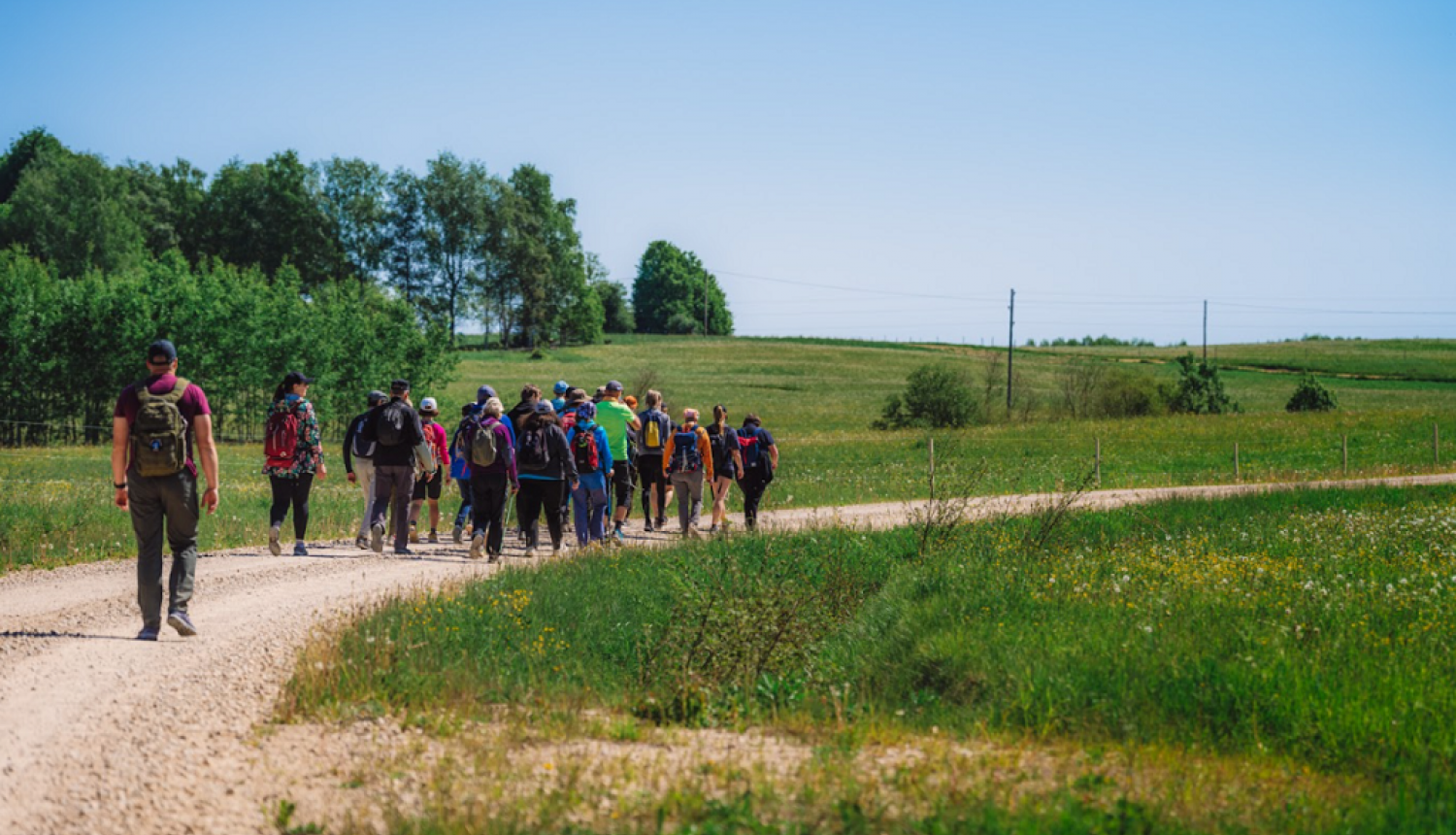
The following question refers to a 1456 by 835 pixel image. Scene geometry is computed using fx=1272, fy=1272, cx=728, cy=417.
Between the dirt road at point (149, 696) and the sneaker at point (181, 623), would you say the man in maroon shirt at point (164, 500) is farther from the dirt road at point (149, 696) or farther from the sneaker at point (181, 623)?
the dirt road at point (149, 696)

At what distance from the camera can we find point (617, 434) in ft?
57.2

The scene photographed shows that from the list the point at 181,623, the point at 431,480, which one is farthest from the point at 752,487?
the point at 181,623

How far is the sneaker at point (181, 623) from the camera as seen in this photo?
9.16 m

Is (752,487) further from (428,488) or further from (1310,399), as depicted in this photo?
(1310,399)

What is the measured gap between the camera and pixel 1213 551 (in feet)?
47.4

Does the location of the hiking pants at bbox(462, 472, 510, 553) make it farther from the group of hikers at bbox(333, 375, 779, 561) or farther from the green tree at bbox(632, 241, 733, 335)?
the green tree at bbox(632, 241, 733, 335)

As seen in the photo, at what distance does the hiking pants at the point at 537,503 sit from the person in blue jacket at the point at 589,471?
47 cm

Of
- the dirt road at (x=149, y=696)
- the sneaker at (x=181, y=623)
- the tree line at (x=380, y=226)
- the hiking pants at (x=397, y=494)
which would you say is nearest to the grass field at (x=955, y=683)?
the dirt road at (x=149, y=696)

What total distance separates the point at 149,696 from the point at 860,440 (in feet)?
140

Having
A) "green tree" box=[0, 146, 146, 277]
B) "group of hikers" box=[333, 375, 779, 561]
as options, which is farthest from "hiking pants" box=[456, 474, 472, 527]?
"green tree" box=[0, 146, 146, 277]

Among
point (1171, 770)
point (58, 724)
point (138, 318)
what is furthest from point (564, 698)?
point (138, 318)

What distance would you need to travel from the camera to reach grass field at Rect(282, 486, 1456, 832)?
5891mm

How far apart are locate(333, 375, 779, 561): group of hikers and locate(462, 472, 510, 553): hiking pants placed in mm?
11

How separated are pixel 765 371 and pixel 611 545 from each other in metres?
81.6
